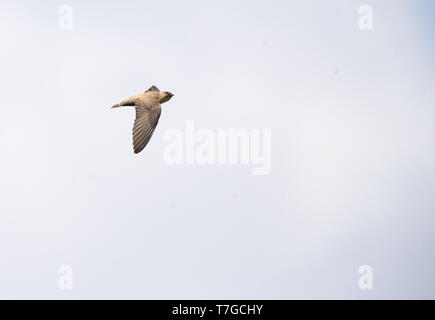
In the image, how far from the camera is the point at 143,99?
1316 centimetres

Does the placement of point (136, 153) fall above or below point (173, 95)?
below

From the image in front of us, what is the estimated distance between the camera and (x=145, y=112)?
511 inches

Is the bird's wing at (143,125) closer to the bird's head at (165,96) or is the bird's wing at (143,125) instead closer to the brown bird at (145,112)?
the brown bird at (145,112)

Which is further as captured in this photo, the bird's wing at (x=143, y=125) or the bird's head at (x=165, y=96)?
the bird's head at (x=165, y=96)

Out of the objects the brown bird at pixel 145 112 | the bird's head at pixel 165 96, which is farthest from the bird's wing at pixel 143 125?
the bird's head at pixel 165 96

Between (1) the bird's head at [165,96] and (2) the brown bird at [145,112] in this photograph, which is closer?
(2) the brown bird at [145,112]

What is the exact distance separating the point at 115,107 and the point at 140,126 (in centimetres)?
51

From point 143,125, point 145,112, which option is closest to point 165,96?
point 145,112

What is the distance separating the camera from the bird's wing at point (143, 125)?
40.9 feet

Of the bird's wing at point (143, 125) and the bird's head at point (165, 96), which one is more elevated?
the bird's head at point (165, 96)

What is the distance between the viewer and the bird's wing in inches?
491
